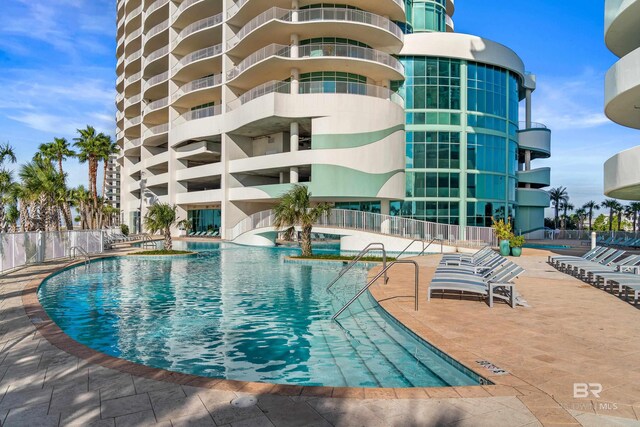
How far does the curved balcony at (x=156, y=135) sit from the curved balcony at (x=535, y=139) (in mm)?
Answer: 37093

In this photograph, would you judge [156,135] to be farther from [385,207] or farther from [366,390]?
[366,390]

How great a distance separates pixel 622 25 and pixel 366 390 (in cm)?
1732

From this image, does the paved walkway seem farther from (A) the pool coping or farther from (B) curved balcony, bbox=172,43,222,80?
(B) curved balcony, bbox=172,43,222,80

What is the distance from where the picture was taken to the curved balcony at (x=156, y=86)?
140ft

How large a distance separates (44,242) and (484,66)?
3260 cm

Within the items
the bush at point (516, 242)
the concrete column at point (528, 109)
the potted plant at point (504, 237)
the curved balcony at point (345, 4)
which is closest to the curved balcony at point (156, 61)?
the curved balcony at point (345, 4)

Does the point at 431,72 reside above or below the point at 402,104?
above

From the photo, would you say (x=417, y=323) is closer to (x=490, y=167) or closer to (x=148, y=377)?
(x=148, y=377)

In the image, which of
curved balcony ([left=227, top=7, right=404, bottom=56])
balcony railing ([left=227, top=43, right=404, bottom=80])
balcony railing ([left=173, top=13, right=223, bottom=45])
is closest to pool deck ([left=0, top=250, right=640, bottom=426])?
balcony railing ([left=227, top=43, right=404, bottom=80])

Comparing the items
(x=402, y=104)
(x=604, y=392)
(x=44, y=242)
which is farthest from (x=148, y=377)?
(x=402, y=104)

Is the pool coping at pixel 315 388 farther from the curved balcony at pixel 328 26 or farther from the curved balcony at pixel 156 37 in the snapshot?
the curved balcony at pixel 156 37

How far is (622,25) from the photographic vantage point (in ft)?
48.1

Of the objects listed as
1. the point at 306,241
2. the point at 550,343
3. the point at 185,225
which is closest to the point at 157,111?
the point at 185,225

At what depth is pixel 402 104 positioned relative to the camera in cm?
3173
